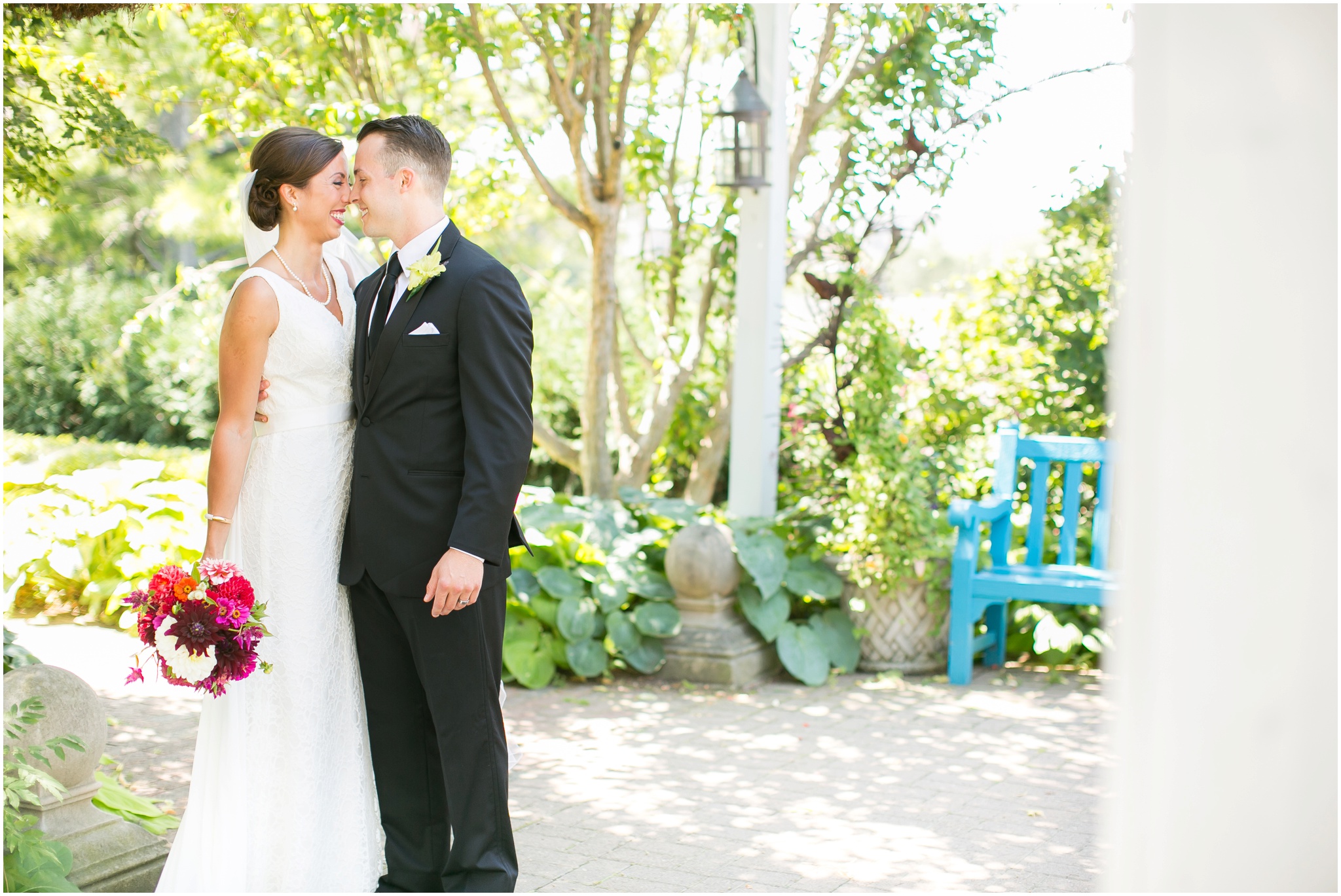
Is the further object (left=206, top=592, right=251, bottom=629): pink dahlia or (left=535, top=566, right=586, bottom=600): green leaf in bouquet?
(left=535, top=566, right=586, bottom=600): green leaf in bouquet

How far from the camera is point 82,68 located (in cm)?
397

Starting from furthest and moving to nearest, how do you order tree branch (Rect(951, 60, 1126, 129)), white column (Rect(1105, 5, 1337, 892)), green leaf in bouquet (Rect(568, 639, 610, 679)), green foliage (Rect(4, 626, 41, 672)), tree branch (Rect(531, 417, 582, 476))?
1. tree branch (Rect(531, 417, 582, 476))
2. tree branch (Rect(951, 60, 1126, 129))
3. green leaf in bouquet (Rect(568, 639, 610, 679))
4. green foliage (Rect(4, 626, 41, 672))
5. white column (Rect(1105, 5, 1337, 892))

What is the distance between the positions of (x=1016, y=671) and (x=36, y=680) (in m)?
4.23

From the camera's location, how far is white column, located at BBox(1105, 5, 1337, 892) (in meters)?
0.98

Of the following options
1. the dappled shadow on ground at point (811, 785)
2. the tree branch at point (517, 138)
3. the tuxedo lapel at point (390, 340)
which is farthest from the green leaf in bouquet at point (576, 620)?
the tuxedo lapel at point (390, 340)

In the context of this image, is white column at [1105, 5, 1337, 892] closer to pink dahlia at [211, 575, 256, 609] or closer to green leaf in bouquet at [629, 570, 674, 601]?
pink dahlia at [211, 575, 256, 609]

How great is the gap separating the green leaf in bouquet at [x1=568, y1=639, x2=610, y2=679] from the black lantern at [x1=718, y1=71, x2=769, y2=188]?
237 centimetres

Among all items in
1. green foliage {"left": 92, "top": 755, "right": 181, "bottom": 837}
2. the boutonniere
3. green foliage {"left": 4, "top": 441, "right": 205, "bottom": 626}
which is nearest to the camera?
the boutonniere

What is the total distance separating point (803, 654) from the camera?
522cm

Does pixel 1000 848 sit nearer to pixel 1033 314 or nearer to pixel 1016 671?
pixel 1016 671

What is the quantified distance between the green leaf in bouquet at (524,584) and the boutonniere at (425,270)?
2.80 meters

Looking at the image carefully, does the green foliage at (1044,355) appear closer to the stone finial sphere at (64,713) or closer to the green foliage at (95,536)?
the stone finial sphere at (64,713)

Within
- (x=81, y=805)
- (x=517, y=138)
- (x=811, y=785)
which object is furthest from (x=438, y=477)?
(x=517, y=138)

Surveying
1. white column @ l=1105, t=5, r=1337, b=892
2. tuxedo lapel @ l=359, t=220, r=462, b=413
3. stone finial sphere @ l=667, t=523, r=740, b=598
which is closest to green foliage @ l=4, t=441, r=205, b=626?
stone finial sphere @ l=667, t=523, r=740, b=598
